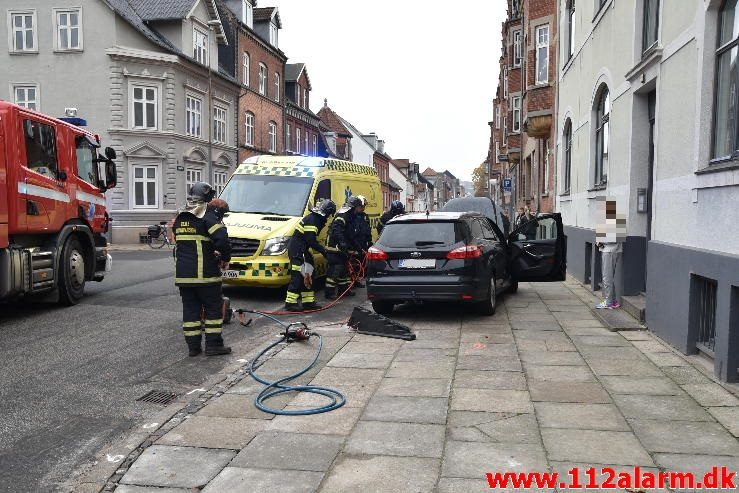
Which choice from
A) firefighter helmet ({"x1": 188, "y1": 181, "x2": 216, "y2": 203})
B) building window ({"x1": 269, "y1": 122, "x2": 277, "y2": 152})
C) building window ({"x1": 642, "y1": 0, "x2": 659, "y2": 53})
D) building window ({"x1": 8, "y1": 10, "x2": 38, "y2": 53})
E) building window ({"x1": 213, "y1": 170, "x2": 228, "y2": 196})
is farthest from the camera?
building window ({"x1": 269, "y1": 122, "x2": 277, "y2": 152})

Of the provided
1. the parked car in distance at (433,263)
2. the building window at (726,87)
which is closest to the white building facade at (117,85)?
the parked car in distance at (433,263)

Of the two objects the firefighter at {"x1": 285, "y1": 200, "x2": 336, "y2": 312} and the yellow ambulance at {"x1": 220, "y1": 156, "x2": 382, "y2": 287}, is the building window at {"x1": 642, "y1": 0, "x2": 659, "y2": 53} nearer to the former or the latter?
the firefighter at {"x1": 285, "y1": 200, "x2": 336, "y2": 312}

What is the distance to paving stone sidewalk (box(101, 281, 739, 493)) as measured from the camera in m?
3.87

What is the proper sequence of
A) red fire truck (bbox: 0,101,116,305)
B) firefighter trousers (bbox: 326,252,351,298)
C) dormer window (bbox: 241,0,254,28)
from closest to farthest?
red fire truck (bbox: 0,101,116,305), firefighter trousers (bbox: 326,252,351,298), dormer window (bbox: 241,0,254,28)

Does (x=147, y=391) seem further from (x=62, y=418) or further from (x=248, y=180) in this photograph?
(x=248, y=180)

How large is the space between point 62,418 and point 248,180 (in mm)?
8051

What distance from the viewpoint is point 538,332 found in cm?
827

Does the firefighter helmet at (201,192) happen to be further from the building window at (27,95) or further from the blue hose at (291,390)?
the building window at (27,95)

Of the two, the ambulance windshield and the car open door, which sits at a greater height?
the ambulance windshield

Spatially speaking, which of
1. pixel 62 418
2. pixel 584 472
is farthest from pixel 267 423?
pixel 584 472

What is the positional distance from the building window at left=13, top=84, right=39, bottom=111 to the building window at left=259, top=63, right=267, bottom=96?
13380 millimetres

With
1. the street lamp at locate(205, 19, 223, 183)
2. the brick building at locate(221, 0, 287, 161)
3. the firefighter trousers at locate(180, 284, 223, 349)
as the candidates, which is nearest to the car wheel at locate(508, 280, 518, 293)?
the firefighter trousers at locate(180, 284, 223, 349)

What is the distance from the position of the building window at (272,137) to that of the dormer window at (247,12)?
19.9ft

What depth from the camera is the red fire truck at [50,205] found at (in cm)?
843
